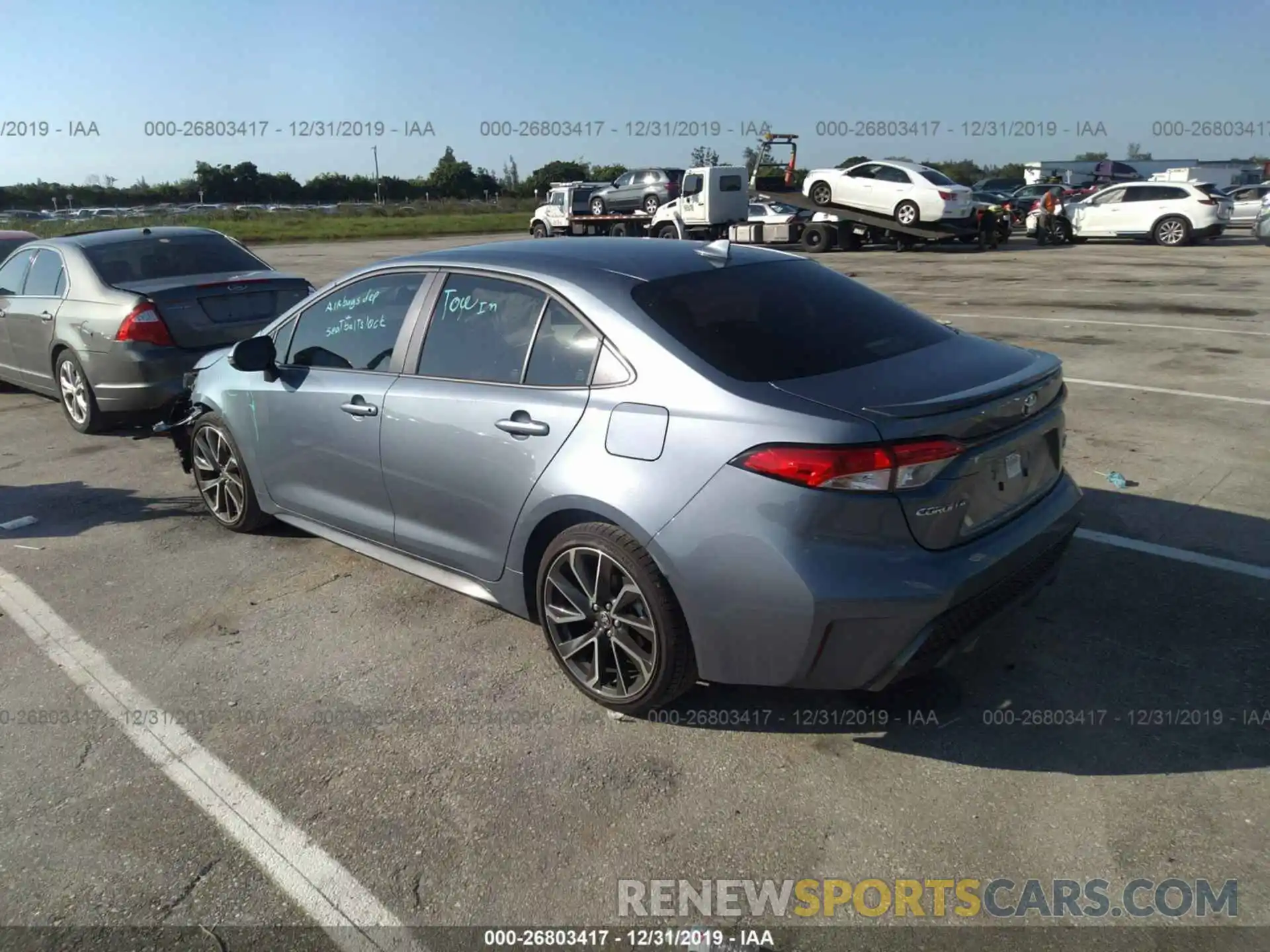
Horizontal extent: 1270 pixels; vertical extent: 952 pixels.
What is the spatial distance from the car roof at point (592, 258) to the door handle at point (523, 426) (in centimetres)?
57

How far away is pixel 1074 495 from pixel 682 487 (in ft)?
5.40

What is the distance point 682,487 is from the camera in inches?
122

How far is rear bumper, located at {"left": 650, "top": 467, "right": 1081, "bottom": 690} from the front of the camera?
291 cm

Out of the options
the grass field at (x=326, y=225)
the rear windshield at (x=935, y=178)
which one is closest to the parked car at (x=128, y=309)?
the rear windshield at (x=935, y=178)

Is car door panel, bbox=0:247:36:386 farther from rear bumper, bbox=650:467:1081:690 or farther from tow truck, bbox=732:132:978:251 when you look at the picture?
tow truck, bbox=732:132:978:251

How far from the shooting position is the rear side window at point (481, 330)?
379 centimetres

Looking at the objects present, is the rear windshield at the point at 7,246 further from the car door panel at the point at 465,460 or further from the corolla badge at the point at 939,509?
the corolla badge at the point at 939,509

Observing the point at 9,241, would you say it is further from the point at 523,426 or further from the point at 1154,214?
the point at 1154,214

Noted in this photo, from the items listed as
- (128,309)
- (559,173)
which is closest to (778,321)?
(128,309)

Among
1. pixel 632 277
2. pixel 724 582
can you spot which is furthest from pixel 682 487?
pixel 632 277

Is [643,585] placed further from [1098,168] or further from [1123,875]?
[1098,168]

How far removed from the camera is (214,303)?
24.9 ft

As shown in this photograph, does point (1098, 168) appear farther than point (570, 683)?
Yes

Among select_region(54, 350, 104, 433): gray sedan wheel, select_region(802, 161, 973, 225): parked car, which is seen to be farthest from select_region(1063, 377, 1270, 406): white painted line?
select_region(802, 161, 973, 225): parked car
